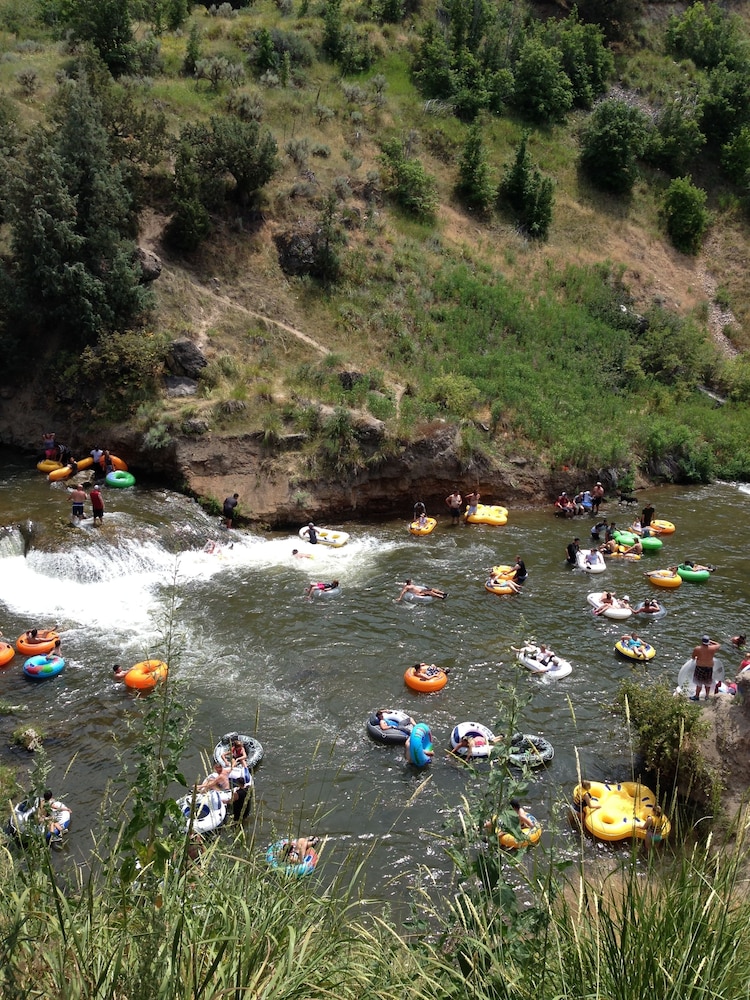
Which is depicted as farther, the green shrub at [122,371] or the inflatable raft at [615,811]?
the green shrub at [122,371]

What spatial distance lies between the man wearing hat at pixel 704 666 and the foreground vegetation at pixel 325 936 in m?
10.3

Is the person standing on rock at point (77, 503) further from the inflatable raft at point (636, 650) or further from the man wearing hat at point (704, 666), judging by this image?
the man wearing hat at point (704, 666)

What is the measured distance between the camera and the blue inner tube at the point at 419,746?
37.9ft

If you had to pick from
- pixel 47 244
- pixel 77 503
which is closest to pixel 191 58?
pixel 47 244

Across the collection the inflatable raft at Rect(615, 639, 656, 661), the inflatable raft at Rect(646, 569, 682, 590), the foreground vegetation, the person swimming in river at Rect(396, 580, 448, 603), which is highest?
the foreground vegetation

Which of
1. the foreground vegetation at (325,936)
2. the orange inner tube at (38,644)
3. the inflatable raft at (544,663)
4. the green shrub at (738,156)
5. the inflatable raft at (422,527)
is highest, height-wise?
the green shrub at (738,156)

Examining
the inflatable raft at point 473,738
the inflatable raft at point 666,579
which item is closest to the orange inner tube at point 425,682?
the inflatable raft at point 473,738

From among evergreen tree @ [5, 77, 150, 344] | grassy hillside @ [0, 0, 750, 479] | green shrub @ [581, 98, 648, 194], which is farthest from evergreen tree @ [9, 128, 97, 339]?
green shrub @ [581, 98, 648, 194]

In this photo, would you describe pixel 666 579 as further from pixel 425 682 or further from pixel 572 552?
pixel 425 682

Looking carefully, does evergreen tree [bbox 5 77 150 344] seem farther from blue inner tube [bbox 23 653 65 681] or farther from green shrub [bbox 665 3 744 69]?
green shrub [bbox 665 3 744 69]

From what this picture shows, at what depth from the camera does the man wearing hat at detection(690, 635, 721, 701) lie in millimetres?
13334

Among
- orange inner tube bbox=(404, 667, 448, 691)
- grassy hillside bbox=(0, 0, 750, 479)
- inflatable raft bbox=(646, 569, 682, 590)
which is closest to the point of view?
orange inner tube bbox=(404, 667, 448, 691)

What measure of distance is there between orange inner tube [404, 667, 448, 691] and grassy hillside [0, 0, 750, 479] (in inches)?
361

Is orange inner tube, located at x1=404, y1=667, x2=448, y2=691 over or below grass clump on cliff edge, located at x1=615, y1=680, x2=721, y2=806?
below
